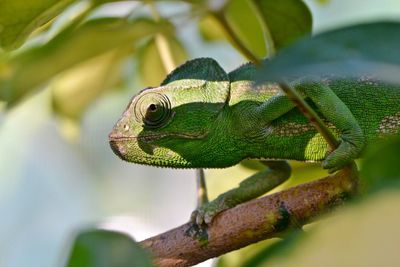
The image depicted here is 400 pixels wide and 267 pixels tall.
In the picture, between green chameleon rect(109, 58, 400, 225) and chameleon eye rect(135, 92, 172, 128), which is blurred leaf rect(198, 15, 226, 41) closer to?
green chameleon rect(109, 58, 400, 225)

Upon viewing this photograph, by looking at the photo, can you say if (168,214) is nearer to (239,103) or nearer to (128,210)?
(128,210)

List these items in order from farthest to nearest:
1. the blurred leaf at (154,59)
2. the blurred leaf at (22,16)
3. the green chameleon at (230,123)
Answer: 1. the blurred leaf at (154,59)
2. the green chameleon at (230,123)
3. the blurred leaf at (22,16)

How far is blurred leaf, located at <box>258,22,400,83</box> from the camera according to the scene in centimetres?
62

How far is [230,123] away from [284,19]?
0.30m

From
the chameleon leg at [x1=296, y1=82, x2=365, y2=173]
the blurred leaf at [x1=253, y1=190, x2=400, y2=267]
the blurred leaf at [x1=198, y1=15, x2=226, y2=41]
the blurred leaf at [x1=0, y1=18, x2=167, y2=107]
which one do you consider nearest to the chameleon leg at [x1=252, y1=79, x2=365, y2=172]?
the chameleon leg at [x1=296, y1=82, x2=365, y2=173]

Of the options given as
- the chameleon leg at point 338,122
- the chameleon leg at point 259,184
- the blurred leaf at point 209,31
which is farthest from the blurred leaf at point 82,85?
the chameleon leg at point 338,122

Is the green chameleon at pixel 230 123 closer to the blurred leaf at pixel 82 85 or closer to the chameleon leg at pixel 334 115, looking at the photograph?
the chameleon leg at pixel 334 115

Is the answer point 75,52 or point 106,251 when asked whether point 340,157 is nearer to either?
point 75,52

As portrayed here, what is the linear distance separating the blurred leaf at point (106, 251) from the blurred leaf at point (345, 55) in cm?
18

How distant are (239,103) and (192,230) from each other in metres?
0.38

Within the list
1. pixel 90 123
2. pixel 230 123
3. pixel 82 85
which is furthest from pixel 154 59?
pixel 90 123

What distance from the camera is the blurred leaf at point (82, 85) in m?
1.93

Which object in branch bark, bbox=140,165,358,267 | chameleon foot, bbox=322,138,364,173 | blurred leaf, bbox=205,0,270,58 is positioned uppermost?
blurred leaf, bbox=205,0,270,58

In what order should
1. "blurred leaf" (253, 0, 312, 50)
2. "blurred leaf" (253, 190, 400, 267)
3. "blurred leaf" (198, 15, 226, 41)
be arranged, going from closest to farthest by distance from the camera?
"blurred leaf" (253, 190, 400, 267)
"blurred leaf" (253, 0, 312, 50)
"blurred leaf" (198, 15, 226, 41)
